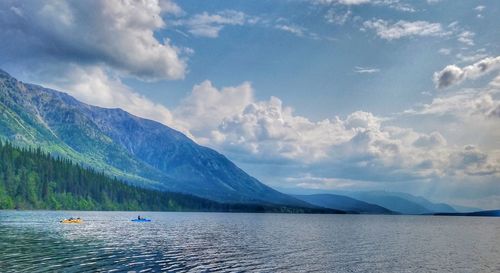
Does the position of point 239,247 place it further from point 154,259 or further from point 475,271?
point 475,271

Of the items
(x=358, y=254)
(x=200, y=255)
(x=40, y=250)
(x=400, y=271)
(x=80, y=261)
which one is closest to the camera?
(x=80, y=261)

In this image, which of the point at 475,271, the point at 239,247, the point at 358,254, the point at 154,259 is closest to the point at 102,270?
the point at 154,259

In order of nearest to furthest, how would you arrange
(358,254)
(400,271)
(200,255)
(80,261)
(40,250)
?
(80,261) < (400,271) < (40,250) < (200,255) < (358,254)

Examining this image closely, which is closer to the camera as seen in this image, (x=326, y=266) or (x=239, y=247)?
(x=326, y=266)

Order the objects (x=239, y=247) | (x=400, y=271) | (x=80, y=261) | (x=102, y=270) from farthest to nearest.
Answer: (x=239, y=247), (x=400, y=271), (x=80, y=261), (x=102, y=270)

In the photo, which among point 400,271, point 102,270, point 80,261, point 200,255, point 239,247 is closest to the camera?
point 102,270

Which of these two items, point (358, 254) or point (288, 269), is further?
point (358, 254)

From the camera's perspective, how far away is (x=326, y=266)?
69.0m

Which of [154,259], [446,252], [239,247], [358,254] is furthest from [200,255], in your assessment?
[446,252]

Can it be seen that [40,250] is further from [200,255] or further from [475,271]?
[475,271]

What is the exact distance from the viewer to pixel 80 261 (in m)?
61.3

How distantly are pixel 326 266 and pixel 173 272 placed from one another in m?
27.2

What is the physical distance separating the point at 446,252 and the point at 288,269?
5408 cm

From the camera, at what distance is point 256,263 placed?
69.0m
